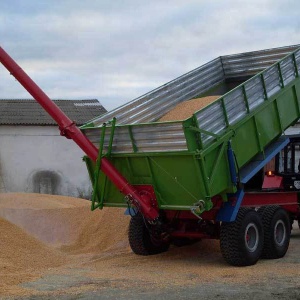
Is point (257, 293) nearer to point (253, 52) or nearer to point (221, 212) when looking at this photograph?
point (221, 212)

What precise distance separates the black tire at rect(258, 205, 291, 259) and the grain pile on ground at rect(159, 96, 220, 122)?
2.11 meters

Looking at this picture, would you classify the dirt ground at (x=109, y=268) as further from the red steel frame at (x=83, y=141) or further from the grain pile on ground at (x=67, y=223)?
the red steel frame at (x=83, y=141)

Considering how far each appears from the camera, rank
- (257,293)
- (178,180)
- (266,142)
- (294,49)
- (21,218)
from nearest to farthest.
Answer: (257,293), (178,180), (266,142), (294,49), (21,218)

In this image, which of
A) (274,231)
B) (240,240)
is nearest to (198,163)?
(240,240)

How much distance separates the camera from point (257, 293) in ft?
26.2

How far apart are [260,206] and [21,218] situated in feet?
21.5

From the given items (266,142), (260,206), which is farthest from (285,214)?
(266,142)

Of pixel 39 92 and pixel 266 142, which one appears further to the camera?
pixel 266 142

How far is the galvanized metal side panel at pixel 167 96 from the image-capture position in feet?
36.4

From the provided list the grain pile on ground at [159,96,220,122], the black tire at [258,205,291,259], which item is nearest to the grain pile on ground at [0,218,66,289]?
the grain pile on ground at [159,96,220,122]

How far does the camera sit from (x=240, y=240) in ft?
33.1

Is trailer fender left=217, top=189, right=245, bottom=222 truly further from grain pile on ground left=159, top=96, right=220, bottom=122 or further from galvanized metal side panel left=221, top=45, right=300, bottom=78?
galvanized metal side panel left=221, top=45, right=300, bottom=78

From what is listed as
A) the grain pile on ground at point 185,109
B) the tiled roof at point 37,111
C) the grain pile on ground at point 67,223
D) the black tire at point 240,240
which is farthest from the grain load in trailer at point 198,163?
the tiled roof at point 37,111

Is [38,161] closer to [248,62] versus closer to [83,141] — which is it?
[248,62]
